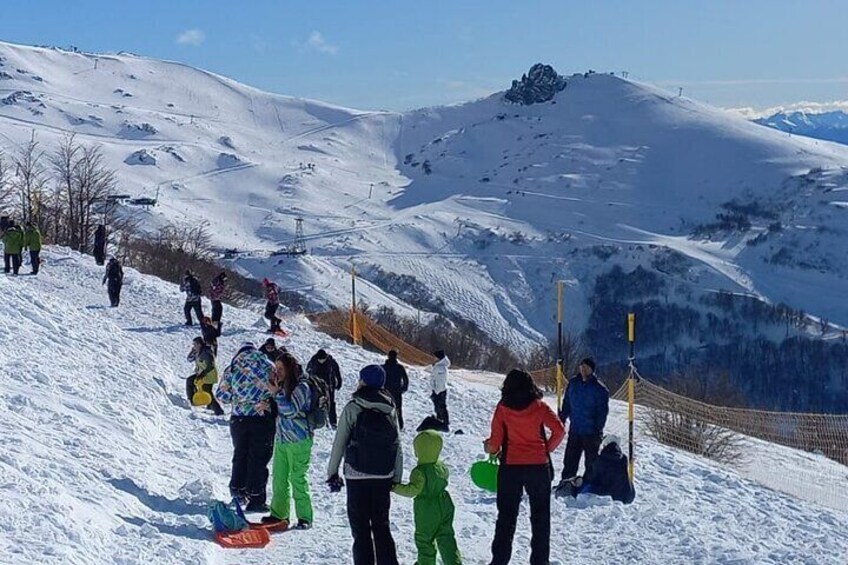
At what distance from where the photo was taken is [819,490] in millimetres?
20250

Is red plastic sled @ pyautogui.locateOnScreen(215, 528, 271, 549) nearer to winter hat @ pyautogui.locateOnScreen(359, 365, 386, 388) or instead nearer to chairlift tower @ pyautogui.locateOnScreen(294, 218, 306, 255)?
winter hat @ pyautogui.locateOnScreen(359, 365, 386, 388)

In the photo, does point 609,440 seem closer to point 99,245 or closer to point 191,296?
point 191,296

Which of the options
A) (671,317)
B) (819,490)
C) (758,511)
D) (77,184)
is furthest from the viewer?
(671,317)

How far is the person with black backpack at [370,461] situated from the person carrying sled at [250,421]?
82.7 inches

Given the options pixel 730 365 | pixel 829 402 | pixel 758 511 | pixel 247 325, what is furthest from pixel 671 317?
pixel 758 511

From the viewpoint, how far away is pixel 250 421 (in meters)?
9.51

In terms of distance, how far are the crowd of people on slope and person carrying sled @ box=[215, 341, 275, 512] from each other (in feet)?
62.1

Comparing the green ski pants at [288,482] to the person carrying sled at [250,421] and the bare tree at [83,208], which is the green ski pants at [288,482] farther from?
the bare tree at [83,208]

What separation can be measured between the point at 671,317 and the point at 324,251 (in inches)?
2401

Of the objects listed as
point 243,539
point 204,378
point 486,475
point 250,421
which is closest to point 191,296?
point 204,378

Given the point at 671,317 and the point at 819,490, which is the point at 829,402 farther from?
the point at 819,490

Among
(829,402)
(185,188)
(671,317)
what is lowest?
(829,402)

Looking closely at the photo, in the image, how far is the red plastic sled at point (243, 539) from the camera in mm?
8477

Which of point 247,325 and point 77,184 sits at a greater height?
point 77,184
